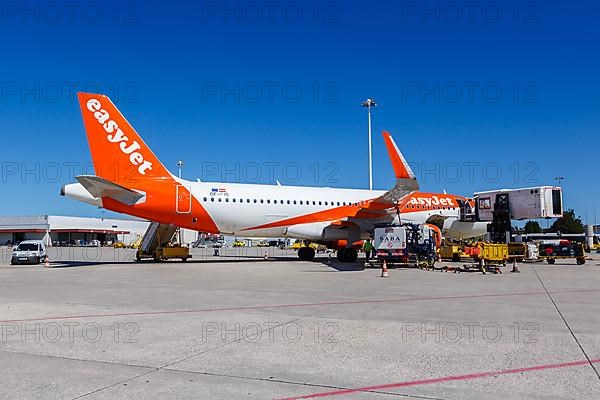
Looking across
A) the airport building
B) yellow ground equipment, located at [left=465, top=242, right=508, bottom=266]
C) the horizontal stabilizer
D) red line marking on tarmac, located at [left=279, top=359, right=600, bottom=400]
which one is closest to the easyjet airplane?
the horizontal stabilizer

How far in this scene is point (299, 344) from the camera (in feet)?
23.2

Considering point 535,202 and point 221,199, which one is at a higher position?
point 221,199

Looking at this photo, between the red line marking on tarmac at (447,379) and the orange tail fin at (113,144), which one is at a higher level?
the orange tail fin at (113,144)

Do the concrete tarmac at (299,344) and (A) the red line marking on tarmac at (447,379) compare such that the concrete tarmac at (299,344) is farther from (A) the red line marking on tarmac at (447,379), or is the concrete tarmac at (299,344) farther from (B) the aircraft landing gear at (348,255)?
(B) the aircraft landing gear at (348,255)

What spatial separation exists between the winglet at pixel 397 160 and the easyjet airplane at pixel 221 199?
0.13 feet

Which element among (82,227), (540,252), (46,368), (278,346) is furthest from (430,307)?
(82,227)

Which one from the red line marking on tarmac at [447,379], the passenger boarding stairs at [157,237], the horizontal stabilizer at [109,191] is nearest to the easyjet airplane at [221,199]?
the horizontal stabilizer at [109,191]

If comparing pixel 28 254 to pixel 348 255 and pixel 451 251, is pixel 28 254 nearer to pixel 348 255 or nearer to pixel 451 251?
pixel 348 255

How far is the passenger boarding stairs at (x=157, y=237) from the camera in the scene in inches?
1139

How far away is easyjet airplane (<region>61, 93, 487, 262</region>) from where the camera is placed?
2328 cm

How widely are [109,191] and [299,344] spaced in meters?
18.3

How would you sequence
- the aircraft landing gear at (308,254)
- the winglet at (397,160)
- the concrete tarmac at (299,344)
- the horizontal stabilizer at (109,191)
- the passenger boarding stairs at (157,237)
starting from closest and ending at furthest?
1. the concrete tarmac at (299,344)
2. the winglet at (397,160)
3. the horizontal stabilizer at (109,191)
4. the passenger boarding stairs at (157,237)
5. the aircraft landing gear at (308,254)

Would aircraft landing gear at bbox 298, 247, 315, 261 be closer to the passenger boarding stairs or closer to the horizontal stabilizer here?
the passenger boarding stairs

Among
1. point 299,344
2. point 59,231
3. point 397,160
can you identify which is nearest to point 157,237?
point 397,160
